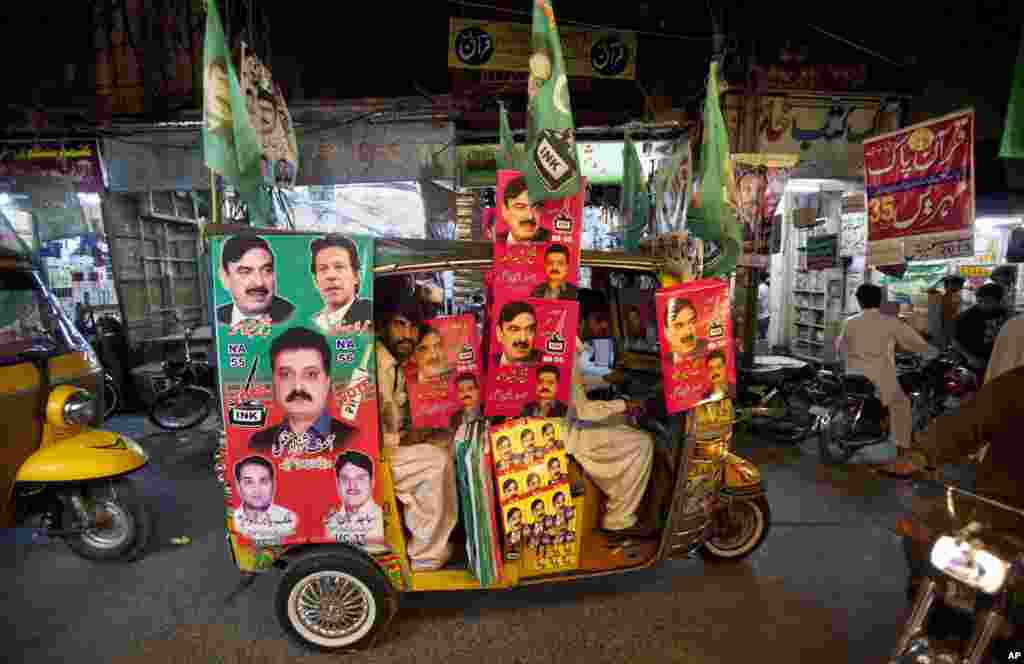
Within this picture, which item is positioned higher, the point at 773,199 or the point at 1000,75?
the point at 1000,75

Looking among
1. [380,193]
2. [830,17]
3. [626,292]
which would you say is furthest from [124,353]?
[830,17]

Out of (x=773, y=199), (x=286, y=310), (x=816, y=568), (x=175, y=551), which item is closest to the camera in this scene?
(x=286, y=310)

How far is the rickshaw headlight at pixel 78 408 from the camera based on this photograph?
3531mm

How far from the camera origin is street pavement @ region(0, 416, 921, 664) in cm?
285

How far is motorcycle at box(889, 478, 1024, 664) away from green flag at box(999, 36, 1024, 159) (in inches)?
167

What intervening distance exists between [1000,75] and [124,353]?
43.7 feet

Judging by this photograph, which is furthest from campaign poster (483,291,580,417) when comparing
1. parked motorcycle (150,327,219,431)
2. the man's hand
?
parked motorcycle (150,327,219,431)

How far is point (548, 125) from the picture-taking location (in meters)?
2.73

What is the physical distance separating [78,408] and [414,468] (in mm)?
2467

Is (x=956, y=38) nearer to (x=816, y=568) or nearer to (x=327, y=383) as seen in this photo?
(x=816, y=568)

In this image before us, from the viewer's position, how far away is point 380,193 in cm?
780

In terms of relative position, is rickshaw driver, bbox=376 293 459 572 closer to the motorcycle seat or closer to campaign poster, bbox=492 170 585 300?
campaign poster, bbox=492 170 585 300

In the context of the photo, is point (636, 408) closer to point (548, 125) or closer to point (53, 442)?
point (548, 125)

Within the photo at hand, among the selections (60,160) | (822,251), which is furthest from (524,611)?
(822,251)
